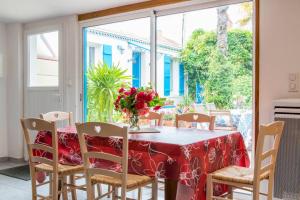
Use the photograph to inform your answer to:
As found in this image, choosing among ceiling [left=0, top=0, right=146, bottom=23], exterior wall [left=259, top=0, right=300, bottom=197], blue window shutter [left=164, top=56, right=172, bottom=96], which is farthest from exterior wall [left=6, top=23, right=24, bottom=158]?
exterior wall [left=259, top=0, right=300, bottom=197]

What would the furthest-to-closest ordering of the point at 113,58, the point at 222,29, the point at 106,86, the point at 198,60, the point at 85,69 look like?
the point at 85,69 < the point at 113,58 < the point at 106,86 < the point at 198,60 < the point at 222,29

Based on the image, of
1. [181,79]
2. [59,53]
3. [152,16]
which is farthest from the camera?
[59,53]

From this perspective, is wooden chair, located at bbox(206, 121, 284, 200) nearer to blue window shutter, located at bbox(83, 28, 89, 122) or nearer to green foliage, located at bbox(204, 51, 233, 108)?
green foliage, located at bbox(204, 51, 233, 108)

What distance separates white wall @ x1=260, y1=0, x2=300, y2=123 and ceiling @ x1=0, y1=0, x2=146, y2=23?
157 cm

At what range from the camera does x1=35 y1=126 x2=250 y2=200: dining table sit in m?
2.06

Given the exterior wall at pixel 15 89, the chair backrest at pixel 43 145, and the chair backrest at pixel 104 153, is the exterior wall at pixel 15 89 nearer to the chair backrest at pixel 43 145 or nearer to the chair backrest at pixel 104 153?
the chair backrest at pixel 43 145

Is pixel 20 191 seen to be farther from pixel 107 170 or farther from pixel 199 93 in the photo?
pixel 199 93

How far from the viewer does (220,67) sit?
347cm

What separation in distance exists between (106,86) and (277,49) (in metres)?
2.11

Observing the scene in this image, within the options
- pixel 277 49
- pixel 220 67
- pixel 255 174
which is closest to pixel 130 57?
pixel 220 67

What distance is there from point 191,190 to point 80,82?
280 cm

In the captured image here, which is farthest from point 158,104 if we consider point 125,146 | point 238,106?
point 238,106

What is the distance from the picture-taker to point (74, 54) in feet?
14.8

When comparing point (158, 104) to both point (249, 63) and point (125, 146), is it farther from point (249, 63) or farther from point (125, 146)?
point (249, 63)
